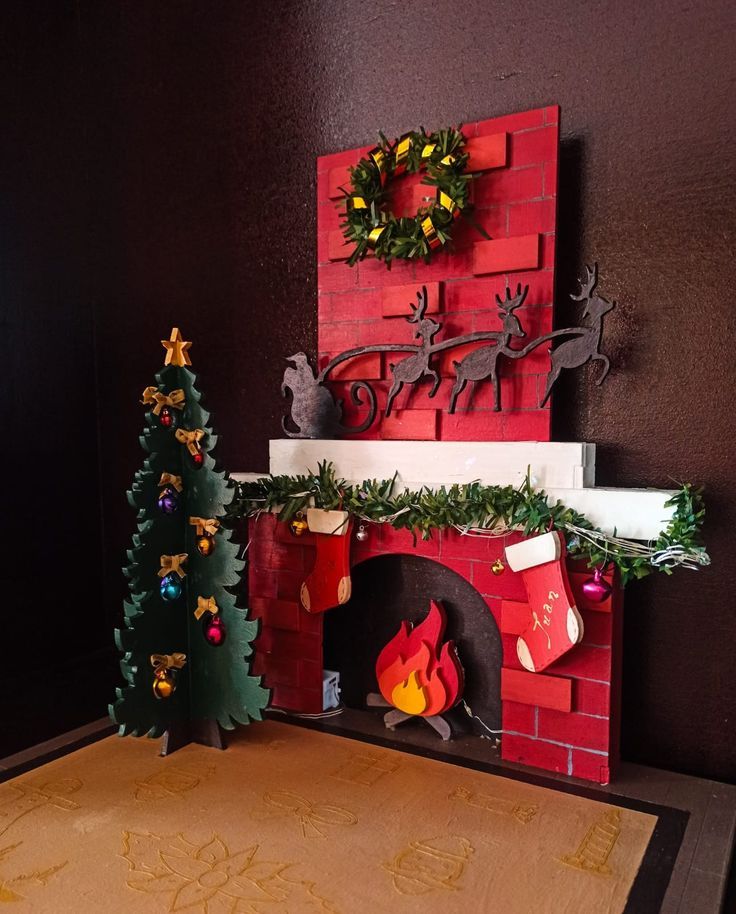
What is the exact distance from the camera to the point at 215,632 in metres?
2.39

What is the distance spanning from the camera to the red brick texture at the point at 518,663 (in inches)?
86.3

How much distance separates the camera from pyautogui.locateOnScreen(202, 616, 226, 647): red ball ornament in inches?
94.0

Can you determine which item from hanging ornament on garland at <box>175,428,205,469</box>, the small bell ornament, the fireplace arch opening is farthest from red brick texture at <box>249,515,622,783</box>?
the small bell ornament

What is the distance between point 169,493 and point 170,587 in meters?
0.30

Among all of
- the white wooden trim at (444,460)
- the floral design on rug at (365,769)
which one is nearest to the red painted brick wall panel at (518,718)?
the floral design on rug at (365,769)

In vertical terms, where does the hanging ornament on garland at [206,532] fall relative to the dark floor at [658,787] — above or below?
above

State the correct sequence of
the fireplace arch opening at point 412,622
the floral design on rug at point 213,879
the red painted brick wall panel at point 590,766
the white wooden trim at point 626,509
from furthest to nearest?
the fireplace arch opening at point 412,622 → the red painted brick wall panel at point 590,766 → the white wooden trim at point 626,509 → the floral design on rug at point 213,879

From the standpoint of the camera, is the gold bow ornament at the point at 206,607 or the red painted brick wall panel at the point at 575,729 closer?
the red painted brick wall panel at the point at 575,729

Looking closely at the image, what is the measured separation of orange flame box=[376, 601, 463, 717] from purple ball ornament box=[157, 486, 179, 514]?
892 millimetres

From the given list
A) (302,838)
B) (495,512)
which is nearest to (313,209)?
(495,512)

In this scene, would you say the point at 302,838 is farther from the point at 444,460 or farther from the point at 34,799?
the point at 444,460

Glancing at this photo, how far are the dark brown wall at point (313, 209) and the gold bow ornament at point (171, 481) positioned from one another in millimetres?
584

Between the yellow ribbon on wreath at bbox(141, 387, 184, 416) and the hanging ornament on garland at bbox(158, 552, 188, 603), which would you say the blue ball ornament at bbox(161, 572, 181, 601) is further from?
the yellow ribbon on wreath at bbox(141, 387, 184, 416)

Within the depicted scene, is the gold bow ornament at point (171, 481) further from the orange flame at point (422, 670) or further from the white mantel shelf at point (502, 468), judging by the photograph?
the orange flame at point (422, 670)
